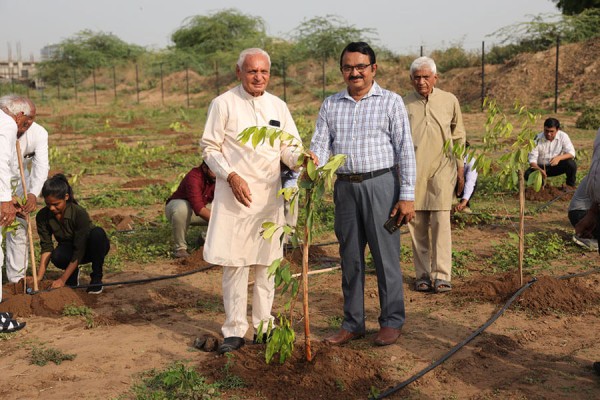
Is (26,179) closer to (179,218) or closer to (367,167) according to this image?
(179,218)

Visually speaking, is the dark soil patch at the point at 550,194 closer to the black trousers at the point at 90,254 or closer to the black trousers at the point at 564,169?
the black trousers at the point at 564,169

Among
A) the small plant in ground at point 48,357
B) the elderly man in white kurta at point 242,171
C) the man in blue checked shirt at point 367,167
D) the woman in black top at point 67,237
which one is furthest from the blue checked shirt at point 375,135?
the woman in black top at point 67,237

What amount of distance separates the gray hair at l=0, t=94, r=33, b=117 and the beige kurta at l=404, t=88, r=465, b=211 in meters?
2.93

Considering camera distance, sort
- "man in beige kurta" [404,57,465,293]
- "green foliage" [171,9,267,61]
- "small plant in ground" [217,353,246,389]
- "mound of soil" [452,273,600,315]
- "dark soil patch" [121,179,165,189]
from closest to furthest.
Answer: "small plant in ground" [217,353,246,389] → "mound of soil" [452,273,600,315] → "man in beige kurta" [404,57,465,293] → "dark soil patch" [121,179,165,189] → "green foliage" [171,9,267,61]

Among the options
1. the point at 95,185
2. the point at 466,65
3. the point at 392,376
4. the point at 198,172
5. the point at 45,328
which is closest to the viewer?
the point at 392,376

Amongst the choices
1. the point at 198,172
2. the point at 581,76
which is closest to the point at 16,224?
the point at 198,172

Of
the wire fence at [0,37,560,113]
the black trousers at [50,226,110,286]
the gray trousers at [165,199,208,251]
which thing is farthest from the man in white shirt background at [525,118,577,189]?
the wire fence at [0,37,560,113]

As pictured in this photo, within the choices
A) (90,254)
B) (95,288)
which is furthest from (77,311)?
(90,254)

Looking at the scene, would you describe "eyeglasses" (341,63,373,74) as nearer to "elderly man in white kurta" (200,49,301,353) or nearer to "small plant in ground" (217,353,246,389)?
"elderly man in white kurta" (200,49,301,353)

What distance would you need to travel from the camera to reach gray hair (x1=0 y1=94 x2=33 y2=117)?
5.19 meters

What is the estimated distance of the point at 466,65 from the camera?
2477 cm

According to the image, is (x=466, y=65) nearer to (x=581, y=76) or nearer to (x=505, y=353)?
(x=581, y=76)

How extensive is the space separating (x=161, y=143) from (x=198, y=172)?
10631mm

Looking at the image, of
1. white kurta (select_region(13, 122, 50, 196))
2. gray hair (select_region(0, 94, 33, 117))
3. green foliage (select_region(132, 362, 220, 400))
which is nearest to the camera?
green foliage (select_region(132, 362, 220, 400))
